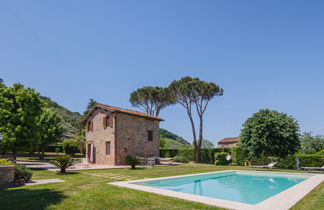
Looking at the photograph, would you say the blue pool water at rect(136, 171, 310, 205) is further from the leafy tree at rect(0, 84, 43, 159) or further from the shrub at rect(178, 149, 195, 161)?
the shrub at rect(178, 149, 195, 161)

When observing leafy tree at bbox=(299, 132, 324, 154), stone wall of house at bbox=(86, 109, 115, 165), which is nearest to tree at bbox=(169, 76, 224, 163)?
stone wall of house at bbox=(86, 109, 115, 165)

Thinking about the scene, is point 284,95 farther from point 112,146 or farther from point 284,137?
point 112,146

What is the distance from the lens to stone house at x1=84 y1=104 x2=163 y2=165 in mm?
20312

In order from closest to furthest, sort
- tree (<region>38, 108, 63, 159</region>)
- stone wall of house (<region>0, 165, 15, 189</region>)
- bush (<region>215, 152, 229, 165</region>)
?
stone wall of house (<region>0, 165, 15, 189</region>) < bush (<region>215, 152, 229, 165</region>) < tree (<region>38, 108, 63, 159</region>)

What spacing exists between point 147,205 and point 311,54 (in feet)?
58.1

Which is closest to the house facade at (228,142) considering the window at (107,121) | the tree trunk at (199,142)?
the tree trunk at (199,142)

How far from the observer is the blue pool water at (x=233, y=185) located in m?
9.01

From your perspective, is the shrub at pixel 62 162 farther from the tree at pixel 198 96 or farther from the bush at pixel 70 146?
the bush at pixel 70 146

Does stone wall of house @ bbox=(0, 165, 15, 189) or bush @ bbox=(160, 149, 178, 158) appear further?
bush @ bbox=(160, 149, 178, 158)

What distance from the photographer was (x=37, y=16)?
14422 mm

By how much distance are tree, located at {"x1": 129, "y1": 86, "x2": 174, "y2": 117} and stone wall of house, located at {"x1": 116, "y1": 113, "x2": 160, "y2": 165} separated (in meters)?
10.4

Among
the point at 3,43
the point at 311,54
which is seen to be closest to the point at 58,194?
A: the point at 3,43

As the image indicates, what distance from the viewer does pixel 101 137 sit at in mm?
21891

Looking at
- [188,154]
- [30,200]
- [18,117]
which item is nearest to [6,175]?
[30,200]
